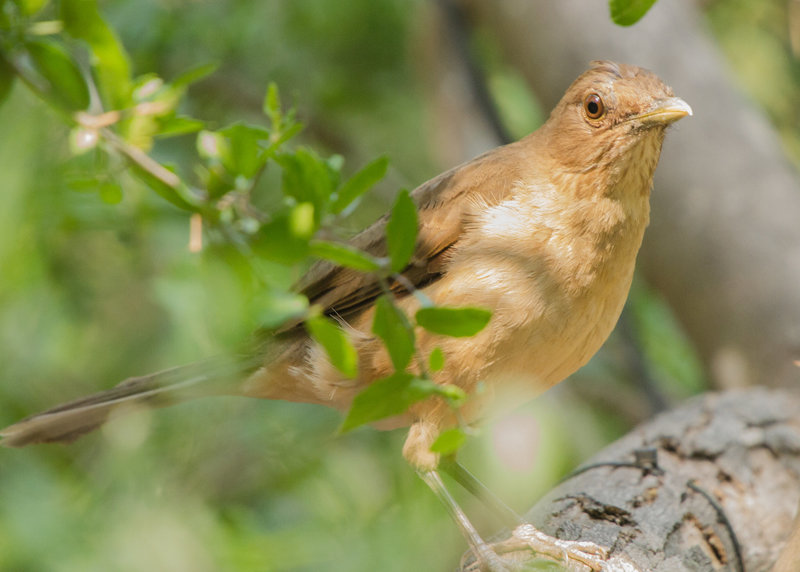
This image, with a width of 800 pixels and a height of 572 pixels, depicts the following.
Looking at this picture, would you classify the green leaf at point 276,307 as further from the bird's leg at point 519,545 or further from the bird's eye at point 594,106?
the bird's eye at point 594,106

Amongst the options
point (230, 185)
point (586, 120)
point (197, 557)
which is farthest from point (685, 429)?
point (230, 185)

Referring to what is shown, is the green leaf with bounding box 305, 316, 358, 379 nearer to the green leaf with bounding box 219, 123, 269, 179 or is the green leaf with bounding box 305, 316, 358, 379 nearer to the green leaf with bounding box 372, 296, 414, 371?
the green leaf with bounding box 372, 296, 414, 371

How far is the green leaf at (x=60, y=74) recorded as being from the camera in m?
2.27

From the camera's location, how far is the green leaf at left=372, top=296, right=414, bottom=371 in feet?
6.19

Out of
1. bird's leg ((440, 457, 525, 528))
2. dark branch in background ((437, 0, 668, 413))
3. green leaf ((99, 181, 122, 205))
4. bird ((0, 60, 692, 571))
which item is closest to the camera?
green leaf ((99, 181, 122, 205))

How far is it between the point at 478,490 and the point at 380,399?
2146mm

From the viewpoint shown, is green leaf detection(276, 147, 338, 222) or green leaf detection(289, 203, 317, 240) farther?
green leaf detection(276, 147, 338, 222)

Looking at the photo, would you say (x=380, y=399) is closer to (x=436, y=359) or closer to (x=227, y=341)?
(x=436, y=359)

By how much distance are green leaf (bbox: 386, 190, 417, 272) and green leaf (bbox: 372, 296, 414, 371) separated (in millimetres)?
117

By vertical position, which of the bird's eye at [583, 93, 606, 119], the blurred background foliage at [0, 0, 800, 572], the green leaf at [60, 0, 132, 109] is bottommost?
the blurred background foliage at [0, 0, 800, 572]

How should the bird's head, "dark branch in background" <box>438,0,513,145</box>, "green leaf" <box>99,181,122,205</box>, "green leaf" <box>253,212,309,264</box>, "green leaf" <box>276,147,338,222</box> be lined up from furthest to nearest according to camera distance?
1. "dark branch in background" <box>438,0,513,145</box>
2. the bird's head
3. "green leaf" <box>99,181,122,205</box>
4. "green leaf" <box>276,147,338,222</box>
5. "green leaf" <box>253,212,309,264</box>

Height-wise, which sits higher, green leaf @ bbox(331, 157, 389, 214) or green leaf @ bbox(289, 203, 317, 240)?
green leaf @ bbox(331, 157, 389, 214)

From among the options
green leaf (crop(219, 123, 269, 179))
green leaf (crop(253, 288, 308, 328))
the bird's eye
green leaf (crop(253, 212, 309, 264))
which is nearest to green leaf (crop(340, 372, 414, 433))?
green leaf (crop(253, 288, 308, 328))

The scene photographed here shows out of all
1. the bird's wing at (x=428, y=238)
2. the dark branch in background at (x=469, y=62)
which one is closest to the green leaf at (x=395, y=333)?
the bird's wing at (x=428, y=238)
